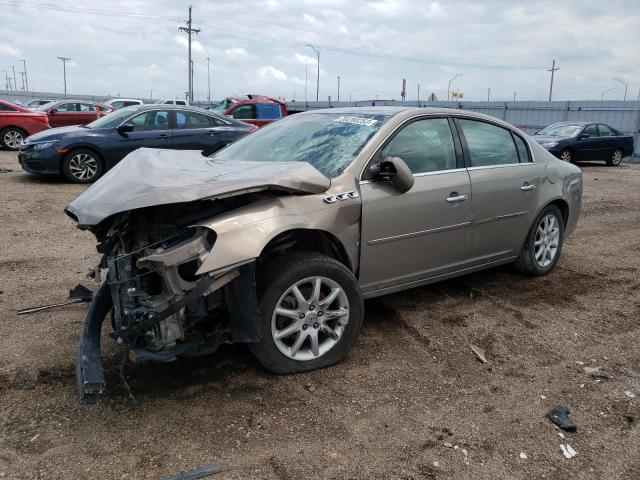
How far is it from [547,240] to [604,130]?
575 inches

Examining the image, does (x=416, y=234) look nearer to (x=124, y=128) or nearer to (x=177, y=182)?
(x=177, y=182)

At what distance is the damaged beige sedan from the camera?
9.55ft

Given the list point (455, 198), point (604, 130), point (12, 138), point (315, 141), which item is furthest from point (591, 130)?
point (12, 138)

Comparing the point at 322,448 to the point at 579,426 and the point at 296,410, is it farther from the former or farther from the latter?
the point at 579,426

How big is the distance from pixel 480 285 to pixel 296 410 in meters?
2.78

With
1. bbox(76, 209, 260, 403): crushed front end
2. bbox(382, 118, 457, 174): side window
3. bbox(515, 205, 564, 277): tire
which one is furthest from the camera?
bbox(515, 205, 564, 277): tire

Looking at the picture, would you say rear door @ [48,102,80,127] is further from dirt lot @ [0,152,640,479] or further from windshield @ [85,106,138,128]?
dirt lot @ [0,152,640,479]

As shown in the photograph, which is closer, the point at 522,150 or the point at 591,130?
the point at 522,150

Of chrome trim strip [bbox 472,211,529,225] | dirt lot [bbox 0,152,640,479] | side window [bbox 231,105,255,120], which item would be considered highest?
side window [bbox 231,105,255,120]

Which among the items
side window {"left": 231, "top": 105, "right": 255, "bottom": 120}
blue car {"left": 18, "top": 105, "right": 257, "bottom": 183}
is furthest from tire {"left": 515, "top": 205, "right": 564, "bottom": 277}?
side window {"left": 231, "top": 105, "right": 255, "bottom": 120}

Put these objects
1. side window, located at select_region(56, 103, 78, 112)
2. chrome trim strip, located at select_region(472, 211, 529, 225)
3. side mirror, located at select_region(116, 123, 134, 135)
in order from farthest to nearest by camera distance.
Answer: side window, located at select_region(56, 103, 78, 112), side mirror, located at select_region(116, 123, 134, 135), chrome trim strip, located at select_region(472, 211, 529, 225)

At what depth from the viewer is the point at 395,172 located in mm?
3693

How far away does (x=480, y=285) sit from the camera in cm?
520

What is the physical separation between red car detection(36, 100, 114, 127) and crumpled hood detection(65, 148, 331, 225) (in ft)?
53.5
